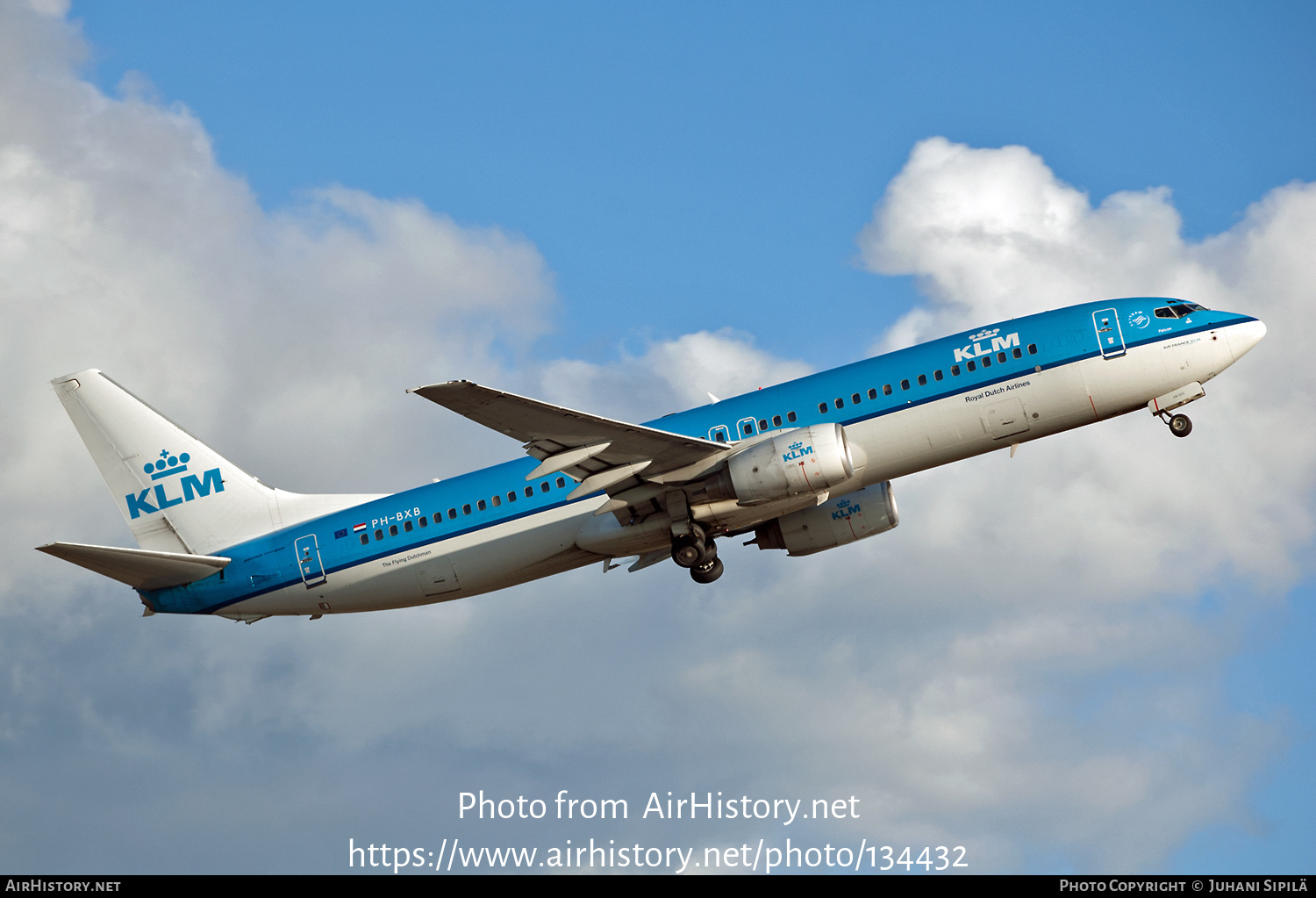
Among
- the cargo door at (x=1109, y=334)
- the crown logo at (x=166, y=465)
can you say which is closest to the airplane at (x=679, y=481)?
the cargo door at (x=1109, y=334)

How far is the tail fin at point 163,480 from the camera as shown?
43469 mm

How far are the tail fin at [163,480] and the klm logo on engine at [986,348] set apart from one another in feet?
70.9

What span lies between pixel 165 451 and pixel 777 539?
22199 mm

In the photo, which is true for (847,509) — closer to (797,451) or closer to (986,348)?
(797,451)

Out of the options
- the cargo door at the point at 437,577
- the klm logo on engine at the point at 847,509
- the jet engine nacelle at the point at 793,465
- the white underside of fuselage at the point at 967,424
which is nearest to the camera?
the jet engine nacelle at the point at 793,465

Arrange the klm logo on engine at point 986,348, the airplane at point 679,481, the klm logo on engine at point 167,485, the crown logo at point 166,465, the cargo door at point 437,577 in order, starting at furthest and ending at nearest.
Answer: the crown logo at point 166,465, the klm logo on engine at point 167,485, the cargo door at point 437,577, the klm logo on engine at point 986,348, the airplane at point 679,481

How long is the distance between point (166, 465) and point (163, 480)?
0.60m

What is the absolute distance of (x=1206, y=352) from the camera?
36125 millimetres

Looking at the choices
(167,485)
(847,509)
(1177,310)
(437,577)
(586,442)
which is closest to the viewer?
(586,442)

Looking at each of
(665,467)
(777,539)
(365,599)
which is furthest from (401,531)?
(777,539)

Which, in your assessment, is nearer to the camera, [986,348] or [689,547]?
[986,348]

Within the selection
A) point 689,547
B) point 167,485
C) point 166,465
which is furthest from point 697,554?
point 166,465

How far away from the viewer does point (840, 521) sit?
41812mm

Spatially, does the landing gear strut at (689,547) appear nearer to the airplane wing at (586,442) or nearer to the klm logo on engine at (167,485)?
the airplane wing at (586,442)
